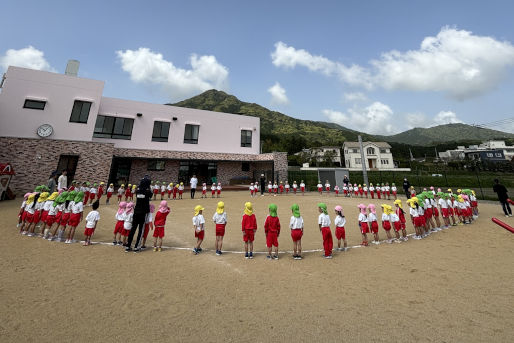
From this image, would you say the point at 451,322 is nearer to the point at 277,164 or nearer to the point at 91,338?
the point at 91,338

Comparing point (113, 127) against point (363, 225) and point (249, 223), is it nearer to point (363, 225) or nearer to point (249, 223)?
point (249, 223)

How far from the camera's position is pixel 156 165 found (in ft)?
72.2

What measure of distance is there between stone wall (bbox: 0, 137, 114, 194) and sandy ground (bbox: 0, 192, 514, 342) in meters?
12.1

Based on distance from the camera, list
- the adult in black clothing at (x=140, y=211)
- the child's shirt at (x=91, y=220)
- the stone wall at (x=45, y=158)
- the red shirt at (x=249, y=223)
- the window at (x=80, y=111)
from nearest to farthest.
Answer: the red shirt at (x=249, y=223)
the adult in black clothing at (x=140, y=211)
the child's shirt at (x=91, y=220)
the stone wall at (x=45, y=158)
the window at (x=80, y=111)

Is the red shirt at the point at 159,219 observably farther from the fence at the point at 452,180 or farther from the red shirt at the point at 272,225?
the fence at the point at 452,180

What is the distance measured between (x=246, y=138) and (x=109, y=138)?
48.7 ft

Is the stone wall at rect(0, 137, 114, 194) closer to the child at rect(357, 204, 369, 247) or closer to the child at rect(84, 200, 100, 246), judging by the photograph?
Result: the child at rect(84, 200, 100, 246)

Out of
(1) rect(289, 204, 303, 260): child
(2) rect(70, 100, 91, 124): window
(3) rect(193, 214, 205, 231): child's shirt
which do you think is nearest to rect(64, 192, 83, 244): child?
(3) rect(193, 214, 205, 231): child's shirt

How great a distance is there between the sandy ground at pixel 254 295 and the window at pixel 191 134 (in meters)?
18.2

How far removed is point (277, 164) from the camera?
24609 mm

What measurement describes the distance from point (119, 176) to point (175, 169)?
5271 millimetres

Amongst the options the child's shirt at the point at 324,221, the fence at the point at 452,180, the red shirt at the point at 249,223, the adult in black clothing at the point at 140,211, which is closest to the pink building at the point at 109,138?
the fence at the point at 452,180

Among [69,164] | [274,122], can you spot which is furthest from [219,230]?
[274,122]

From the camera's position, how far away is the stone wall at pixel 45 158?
14922 millimetres
